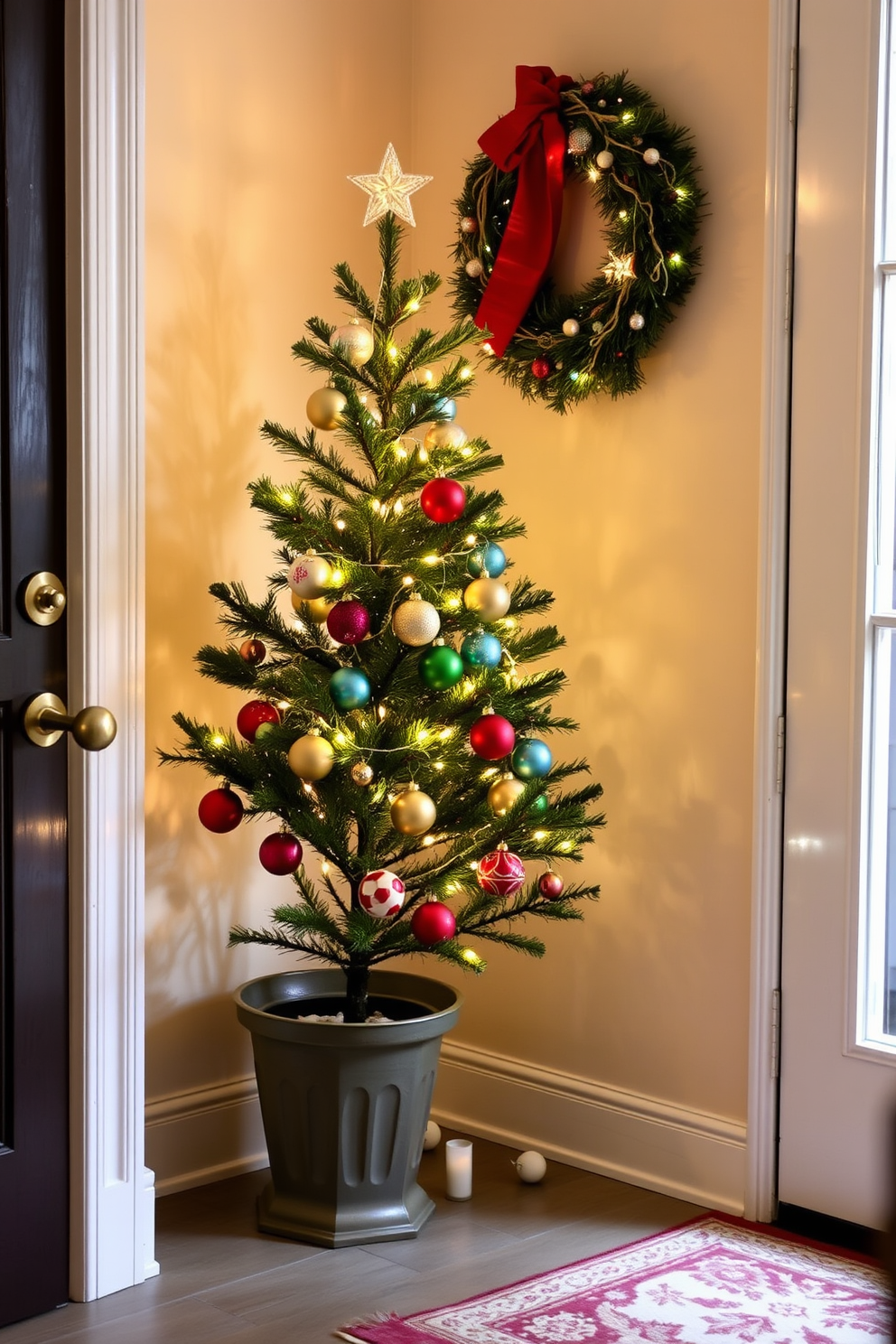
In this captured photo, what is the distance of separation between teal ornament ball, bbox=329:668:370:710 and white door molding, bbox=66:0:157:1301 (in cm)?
32

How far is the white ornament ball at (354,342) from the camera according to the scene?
7.86ft

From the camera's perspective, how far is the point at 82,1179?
7.16ft

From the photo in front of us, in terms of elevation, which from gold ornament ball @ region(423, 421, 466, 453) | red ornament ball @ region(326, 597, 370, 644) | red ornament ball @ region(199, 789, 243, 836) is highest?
gold ornament ball @ region(423, 421, 466, 453)

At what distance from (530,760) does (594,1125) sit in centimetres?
88

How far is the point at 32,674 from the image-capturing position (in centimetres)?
213

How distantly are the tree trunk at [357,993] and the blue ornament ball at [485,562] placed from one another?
0.71 metres

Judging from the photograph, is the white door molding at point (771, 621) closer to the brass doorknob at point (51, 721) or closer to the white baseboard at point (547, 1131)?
the white baseboard at point (547, 1131)

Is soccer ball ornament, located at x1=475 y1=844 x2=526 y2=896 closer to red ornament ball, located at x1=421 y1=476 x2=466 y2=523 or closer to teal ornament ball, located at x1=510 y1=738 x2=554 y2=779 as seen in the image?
teal ornament ball, located at x1=510 y1=738 x2=554 y2=779

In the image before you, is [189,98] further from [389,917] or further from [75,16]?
[389,917]

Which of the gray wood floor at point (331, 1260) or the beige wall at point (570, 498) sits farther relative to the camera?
the beige wall at point (570, 498)

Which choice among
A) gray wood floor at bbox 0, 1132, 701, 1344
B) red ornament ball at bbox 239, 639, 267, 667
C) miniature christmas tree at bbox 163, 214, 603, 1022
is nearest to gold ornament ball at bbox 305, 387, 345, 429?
miniature christmas tree at bbox 163, 214, 603, 1022

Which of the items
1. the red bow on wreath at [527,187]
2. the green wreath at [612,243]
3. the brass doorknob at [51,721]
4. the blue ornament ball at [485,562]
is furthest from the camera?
the red bow on wreath at [527,187]

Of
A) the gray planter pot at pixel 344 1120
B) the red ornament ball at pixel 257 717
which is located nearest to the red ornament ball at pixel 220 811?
the red ornament ball at pixel 257 717

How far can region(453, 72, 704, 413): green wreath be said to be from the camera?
8.43 feet
